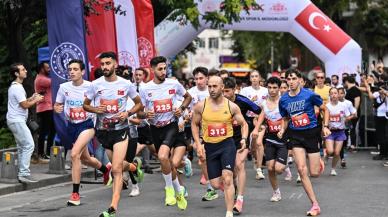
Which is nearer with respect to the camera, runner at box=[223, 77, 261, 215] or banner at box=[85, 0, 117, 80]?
runner at box=[223, 77, 261, 215]

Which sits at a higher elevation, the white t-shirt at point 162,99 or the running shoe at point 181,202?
the white t-shirt at point 162,99

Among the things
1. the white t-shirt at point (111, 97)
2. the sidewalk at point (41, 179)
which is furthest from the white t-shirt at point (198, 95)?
the white t-shirt at point (111, 97)

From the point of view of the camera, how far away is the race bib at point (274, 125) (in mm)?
12828

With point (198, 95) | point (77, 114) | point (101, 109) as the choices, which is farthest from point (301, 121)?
point (198, 95)

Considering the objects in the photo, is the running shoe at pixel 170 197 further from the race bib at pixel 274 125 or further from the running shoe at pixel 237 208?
the race bib at pixel 274 125

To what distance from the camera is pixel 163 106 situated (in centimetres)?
1149

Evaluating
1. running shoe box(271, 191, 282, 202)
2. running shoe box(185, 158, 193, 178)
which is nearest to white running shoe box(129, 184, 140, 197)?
running shoe box(271, 191, 282, 202)

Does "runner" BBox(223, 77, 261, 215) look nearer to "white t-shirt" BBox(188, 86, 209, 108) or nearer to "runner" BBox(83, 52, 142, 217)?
"runner" BBox(83, 52, 142, 217)

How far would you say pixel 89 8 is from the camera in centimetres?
1627

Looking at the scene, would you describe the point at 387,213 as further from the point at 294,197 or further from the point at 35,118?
the point at 35,118

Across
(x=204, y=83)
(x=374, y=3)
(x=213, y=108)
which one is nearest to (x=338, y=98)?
(x=204, y=83)

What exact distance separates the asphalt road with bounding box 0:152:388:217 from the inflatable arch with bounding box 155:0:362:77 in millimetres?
8567

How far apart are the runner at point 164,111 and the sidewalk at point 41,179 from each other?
280 cm

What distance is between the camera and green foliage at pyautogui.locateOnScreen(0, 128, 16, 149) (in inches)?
739
